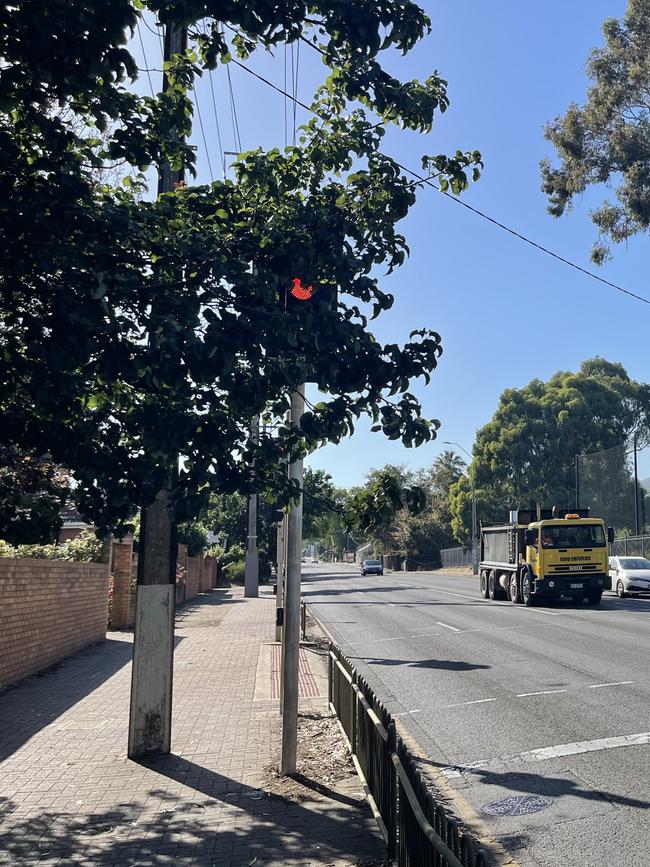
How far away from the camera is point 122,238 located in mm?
5445

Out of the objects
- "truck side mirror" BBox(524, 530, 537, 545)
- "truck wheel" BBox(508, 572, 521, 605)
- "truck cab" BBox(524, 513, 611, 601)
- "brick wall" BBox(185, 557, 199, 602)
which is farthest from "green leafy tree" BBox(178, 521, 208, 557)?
"truck cab" BBox(524, 513, 611, 601)

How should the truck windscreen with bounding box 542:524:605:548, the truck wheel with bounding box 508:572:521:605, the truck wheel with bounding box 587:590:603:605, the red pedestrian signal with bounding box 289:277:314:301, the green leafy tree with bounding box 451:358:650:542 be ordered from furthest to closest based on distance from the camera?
the green leafy tree with bounding box 451:358:650:542, the truck wheel with bounding box 508:572:521:605, the truck wheel with bounding box 587:590:603:605, the truck windscreen with bounding box 542:524:605:548, the red pedestrian signal with bounding box 289:277:314:301

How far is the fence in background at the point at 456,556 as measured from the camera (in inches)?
2844

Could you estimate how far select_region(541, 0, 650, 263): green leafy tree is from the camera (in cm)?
3030

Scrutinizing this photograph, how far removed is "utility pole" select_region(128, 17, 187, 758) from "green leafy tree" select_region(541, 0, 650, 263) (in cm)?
2663

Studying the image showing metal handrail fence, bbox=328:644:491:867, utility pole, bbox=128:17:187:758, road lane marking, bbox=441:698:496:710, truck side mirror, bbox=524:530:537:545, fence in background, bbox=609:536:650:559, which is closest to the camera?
metal handrail fence, bbox=328:644:491:867

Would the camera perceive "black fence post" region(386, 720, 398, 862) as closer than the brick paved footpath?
Yes

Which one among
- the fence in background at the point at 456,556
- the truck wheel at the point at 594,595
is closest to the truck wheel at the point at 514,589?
the truck wheel at the point at 594,595

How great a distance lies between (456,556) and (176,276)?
74083mm

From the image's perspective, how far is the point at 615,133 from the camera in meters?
A: 30.8

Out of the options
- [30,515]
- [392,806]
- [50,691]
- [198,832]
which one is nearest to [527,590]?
[50,691]

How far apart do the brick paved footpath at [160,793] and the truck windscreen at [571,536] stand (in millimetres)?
14548

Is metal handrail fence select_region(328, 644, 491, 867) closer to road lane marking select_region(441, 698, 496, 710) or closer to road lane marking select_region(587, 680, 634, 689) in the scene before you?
road lane marking select_region(441, 698, 496, 710)

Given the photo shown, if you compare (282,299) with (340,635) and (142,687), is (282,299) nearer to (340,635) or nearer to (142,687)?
(142,687)
